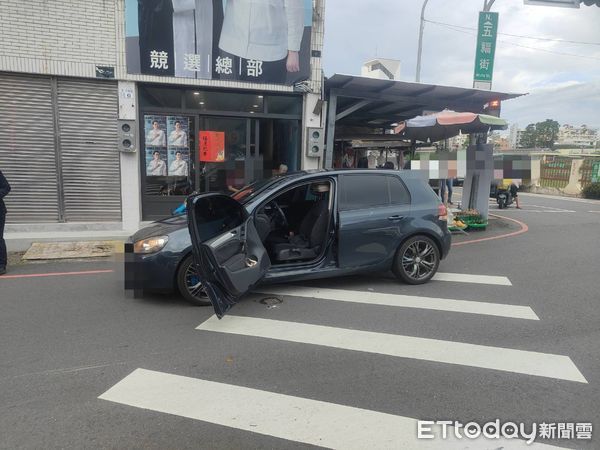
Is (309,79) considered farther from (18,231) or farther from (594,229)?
(594,229)

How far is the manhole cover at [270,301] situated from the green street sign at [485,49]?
9.14 meters

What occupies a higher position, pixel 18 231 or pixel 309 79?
pixel 309 79

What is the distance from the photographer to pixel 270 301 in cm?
532

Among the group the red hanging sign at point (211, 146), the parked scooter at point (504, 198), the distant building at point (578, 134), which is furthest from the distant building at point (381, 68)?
the distant building at point (578, 134)

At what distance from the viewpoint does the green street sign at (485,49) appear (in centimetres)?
1130

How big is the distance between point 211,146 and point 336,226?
577 cm

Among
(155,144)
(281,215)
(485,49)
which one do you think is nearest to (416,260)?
(281,215)

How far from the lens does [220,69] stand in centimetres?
992

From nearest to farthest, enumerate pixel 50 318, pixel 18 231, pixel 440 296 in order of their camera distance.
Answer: pixel 50 318, pixel 440 296, pixel 18 231

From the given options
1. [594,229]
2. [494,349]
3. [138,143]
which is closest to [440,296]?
[494,349]

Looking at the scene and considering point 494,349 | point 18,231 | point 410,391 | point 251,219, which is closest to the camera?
point 410,391

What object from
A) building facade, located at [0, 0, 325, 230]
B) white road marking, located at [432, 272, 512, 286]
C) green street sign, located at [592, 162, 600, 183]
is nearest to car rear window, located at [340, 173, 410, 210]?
white road marking, located at [432, 272, 512, 286]

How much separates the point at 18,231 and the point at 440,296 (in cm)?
860

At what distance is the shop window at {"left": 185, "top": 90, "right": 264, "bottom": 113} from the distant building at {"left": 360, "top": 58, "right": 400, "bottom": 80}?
51.7 m
